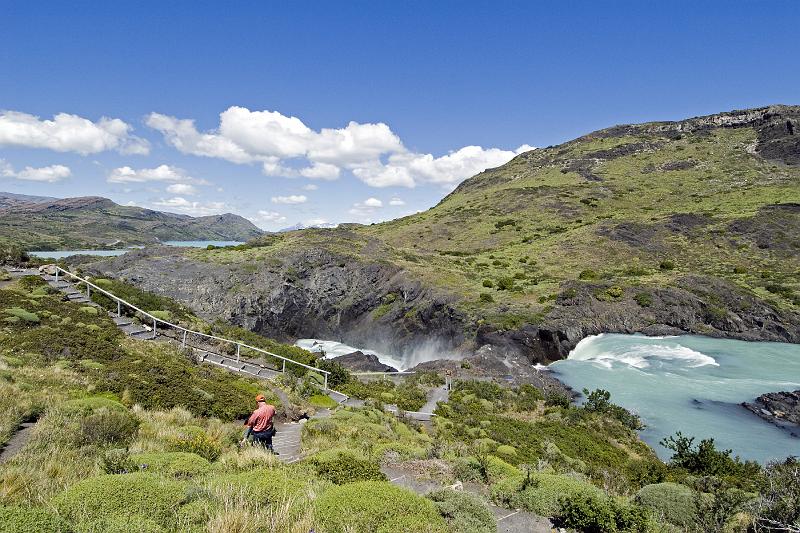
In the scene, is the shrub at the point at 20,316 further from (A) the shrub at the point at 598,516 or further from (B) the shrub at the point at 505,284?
(B) the shrub at the point at 505,284

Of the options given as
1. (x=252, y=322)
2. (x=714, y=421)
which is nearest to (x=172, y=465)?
(x=714, y=421)

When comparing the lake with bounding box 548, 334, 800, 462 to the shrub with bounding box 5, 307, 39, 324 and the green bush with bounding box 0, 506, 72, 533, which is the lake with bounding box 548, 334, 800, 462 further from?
the shrub with bounding box 5, 307, 39, 324

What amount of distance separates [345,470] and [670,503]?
7.99 meters

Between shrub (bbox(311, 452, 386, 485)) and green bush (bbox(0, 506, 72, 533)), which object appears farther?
shrub (bbox(311, 452, 386, 485))

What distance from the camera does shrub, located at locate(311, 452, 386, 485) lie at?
28.6 ft

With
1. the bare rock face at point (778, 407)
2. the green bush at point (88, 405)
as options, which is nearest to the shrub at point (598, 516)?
the green bush at point (88, 405)

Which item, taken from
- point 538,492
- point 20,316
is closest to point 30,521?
point 538,492

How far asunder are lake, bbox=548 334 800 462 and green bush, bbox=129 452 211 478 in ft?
75.0

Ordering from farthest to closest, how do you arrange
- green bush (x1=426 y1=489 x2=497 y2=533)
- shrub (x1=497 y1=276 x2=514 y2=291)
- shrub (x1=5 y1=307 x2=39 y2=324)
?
shrub (x1=497 y1=276 x2=514 y2=291) → shrub (x1=5 y1=307 x2=39 y2=324) → green bush (x1=426 y1=489 x2=497 y2=533)

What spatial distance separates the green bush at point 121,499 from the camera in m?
5.56

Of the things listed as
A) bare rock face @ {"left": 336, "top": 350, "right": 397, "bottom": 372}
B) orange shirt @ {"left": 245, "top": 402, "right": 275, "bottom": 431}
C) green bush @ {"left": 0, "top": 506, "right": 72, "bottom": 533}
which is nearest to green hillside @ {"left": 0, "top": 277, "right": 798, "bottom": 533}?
green bush @ {"left": 0, "top": 506, "right": 72, "bottom": 533}

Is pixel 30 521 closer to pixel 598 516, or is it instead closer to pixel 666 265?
pixel 598 516

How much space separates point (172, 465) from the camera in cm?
838

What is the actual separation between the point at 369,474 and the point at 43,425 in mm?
7518
